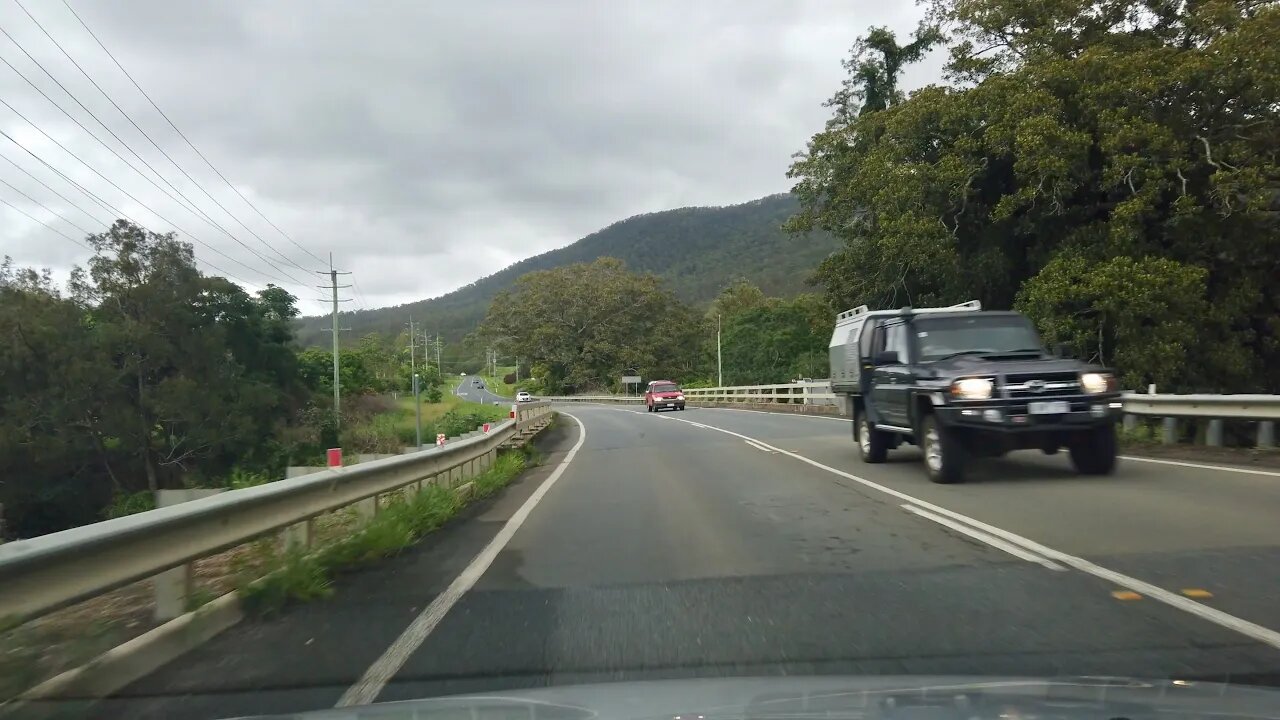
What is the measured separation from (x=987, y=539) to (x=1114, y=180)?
1566 cm

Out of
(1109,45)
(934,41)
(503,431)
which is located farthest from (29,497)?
(1109,45)

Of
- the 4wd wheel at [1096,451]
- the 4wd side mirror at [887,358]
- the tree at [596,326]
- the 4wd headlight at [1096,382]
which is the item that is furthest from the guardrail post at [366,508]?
the tree at [596,326]

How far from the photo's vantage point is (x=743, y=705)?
11.5 feet

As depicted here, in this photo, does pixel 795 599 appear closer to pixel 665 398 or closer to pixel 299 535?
pixel 299 535

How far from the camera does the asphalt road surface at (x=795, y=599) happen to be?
4.51m

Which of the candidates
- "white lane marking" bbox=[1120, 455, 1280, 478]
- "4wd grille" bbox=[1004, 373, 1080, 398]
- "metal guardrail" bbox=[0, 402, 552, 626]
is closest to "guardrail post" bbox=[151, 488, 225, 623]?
"metal guardrail" bbox=[0, 402, 552, 626]

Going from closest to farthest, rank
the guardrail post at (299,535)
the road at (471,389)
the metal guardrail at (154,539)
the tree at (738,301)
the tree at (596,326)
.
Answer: the metal guardrail at (154,539) < the guardrail post at (299,535) < the tree at (596,326) < the tree at (738,301) < the road at (471,389)

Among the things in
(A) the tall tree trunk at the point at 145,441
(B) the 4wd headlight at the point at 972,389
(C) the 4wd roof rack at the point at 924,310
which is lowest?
(A) the tall tree trunk at the point at 145,441

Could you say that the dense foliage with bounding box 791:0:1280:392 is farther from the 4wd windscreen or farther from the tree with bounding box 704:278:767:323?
the tree with bounding box 704:278:767:323

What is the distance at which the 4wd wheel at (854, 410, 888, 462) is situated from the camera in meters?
13.9

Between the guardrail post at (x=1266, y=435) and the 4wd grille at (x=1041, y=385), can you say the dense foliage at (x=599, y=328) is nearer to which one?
the guardrail post at (x=1266, y=435)

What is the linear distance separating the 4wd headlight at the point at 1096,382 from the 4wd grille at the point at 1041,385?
9 cm

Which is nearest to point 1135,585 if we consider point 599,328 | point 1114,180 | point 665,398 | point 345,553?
point 345,553

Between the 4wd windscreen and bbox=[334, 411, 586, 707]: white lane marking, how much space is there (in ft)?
19.5
